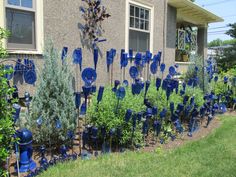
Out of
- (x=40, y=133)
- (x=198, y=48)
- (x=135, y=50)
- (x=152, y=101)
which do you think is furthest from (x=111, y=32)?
(x=198, y=48)

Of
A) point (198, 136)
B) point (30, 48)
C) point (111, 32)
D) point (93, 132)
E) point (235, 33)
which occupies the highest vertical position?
point (235, 33)

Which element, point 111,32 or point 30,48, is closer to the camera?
point 30,48

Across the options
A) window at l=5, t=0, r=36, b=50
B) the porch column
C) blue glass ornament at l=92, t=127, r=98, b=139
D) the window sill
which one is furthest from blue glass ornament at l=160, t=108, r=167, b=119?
the porch column

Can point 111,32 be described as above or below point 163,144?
above

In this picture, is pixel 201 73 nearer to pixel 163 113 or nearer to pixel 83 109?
pixel 163 113

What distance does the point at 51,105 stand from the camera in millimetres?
3580

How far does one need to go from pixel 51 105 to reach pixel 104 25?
13.0 feet

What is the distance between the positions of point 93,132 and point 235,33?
16383 millimetres

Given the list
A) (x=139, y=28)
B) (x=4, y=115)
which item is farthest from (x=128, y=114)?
(x=139, y=28)

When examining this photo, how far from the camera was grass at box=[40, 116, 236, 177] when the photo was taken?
123 inches

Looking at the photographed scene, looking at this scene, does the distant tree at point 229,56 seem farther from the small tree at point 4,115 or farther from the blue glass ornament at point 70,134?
the small tree at point 4,115

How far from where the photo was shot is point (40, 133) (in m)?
3.60

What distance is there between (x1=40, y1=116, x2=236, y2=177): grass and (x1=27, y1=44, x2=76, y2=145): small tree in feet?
1.62

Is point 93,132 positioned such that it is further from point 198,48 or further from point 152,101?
point 198,48
